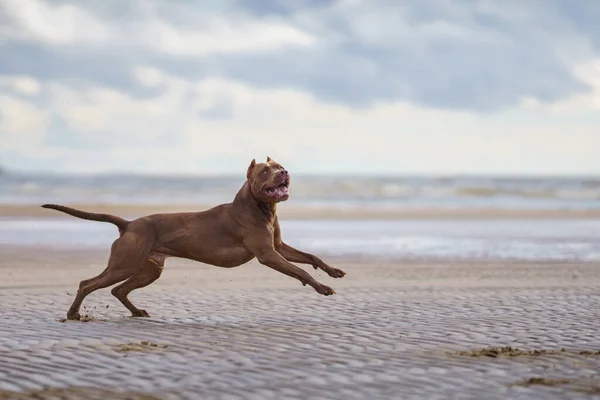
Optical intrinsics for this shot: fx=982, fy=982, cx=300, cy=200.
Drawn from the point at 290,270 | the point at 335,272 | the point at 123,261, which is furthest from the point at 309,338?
the point at 123,261

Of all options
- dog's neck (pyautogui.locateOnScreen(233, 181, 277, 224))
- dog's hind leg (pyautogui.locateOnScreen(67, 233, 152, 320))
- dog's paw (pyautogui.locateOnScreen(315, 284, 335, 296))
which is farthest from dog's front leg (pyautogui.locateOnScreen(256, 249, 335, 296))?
dog's hind leg (pyautogui.locateOnScreen(67, 233, 152, 320))

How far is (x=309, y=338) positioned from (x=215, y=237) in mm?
1614

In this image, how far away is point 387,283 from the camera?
11.1 meters

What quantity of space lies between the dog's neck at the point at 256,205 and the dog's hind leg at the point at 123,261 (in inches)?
34.7

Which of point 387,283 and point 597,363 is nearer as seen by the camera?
point 597,363

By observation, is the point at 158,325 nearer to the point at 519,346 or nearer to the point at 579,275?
the point at 519,346

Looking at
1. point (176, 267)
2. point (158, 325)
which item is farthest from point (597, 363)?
point (176, 267)

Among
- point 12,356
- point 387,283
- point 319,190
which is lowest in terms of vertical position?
point 12,356

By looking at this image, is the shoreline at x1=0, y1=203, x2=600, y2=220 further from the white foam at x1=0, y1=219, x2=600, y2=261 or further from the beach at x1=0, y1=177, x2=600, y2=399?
the beach at x1=0, y1=177, x2=600, y2=399

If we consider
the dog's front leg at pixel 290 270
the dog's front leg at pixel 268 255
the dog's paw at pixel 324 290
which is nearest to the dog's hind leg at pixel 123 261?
the dog's front leg at pixel 268 255

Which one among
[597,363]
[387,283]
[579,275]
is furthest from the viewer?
[579,275]

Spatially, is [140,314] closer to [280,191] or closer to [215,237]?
[215,237]

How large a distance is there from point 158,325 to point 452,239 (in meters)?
10.9

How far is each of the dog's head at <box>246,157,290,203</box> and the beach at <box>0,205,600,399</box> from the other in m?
1.04
